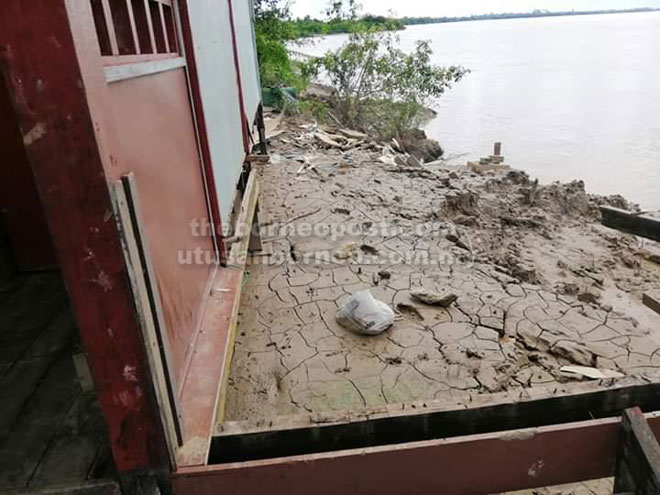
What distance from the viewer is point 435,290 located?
4.10 meters

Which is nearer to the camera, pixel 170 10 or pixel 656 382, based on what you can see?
pixel 656 382

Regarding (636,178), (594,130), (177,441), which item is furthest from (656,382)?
(594,130)

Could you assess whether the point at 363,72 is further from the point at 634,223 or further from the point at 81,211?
the point at 81,211

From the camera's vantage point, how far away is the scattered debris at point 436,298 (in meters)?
3.84

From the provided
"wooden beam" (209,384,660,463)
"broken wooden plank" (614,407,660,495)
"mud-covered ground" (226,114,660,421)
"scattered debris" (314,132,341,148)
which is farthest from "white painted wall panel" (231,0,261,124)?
"broken wooden plank" (614,407,660,495)

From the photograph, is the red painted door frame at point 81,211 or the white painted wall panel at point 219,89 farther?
the white painted wall panel at point 219,89

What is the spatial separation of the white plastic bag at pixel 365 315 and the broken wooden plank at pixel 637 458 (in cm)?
210

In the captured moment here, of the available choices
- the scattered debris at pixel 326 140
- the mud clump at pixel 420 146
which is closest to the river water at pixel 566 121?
the mud clump at pixel 420 146

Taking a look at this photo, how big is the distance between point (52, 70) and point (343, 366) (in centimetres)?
263

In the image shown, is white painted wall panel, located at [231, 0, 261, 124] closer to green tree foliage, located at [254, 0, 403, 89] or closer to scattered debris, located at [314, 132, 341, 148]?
scattered debris, located at [314, 132, 341, 148]

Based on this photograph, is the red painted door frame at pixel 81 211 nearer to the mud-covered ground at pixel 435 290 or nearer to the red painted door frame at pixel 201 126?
the mud-covered ground at pixel 435 290

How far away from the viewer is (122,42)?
148 centimetres

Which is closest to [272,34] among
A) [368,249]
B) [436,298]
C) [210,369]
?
[368,249]

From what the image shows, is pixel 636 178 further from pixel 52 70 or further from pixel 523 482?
pixel 52 70
